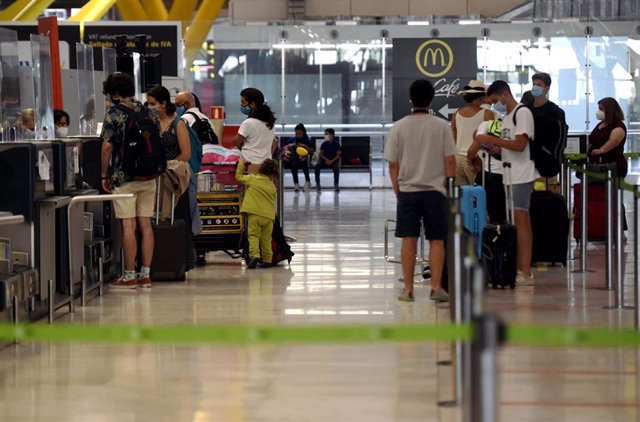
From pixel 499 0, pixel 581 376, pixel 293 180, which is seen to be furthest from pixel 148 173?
pixel 499 0

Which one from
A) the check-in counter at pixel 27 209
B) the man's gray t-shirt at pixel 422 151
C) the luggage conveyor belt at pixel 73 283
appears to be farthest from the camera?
the man's gray t-shirt at pixel 422 151

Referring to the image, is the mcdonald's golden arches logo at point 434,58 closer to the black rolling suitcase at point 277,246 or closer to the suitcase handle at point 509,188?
the black rolling suitcase at point 277,246

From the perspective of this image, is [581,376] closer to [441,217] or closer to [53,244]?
[441,217]

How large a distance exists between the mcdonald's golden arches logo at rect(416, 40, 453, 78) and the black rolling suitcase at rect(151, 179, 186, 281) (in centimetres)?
1350

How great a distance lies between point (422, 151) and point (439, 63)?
49.5 ft

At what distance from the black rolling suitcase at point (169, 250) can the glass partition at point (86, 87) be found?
102cm

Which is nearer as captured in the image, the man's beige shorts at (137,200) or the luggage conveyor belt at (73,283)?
the luggage conveyor belt at (73,283)

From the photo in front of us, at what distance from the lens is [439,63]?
77.9 feet

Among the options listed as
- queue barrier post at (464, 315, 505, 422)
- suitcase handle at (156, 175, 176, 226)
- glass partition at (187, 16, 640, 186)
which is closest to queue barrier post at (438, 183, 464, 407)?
queue barrier post at (464, 315, 505, 422)

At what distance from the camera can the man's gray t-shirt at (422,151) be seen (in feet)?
29.2

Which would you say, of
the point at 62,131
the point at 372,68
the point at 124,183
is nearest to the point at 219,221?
the point at 62,131

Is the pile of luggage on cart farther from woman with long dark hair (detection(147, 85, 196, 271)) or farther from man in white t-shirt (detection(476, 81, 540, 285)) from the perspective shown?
man in white t-shirt (detection(476, 81, 540, 285))

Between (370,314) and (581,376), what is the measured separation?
245 cm

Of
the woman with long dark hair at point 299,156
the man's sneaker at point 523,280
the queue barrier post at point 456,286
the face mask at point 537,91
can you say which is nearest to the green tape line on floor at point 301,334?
the queue barrier post at point 456,286
